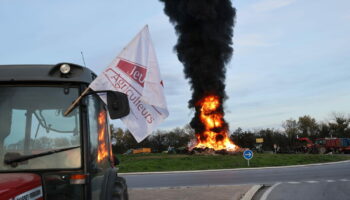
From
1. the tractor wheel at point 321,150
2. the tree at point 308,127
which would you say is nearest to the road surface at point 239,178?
the tractor wheel at point 321,150

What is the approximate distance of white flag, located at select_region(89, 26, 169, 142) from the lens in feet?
14.2

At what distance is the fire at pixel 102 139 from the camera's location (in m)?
4.01

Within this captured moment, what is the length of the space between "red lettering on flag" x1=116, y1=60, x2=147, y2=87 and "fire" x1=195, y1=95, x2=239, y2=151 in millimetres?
36858

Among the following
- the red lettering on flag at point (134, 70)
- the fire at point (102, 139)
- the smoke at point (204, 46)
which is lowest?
the fire at point (102, 139)

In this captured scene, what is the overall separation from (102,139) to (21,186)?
143 centimetres

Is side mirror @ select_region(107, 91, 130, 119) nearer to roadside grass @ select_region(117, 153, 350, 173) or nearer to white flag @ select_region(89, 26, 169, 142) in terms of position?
white flag @ select_region(89, 26, 169, 142)

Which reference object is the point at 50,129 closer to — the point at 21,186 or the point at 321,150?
the point at 21,186

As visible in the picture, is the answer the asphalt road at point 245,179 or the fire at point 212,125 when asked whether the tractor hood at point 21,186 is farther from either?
the fire at point 212,125

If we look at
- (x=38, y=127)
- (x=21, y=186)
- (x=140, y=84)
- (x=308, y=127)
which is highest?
(x=308, y=127)

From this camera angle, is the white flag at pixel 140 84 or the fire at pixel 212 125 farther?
the fire at pixel 212 125

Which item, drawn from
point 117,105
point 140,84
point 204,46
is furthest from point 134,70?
point 204,46

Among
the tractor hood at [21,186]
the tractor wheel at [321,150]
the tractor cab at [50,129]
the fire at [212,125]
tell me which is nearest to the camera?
the tractor hood at [21,186]

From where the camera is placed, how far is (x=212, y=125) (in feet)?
136

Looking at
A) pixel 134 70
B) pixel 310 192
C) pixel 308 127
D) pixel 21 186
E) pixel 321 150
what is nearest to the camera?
pixel 21 186
